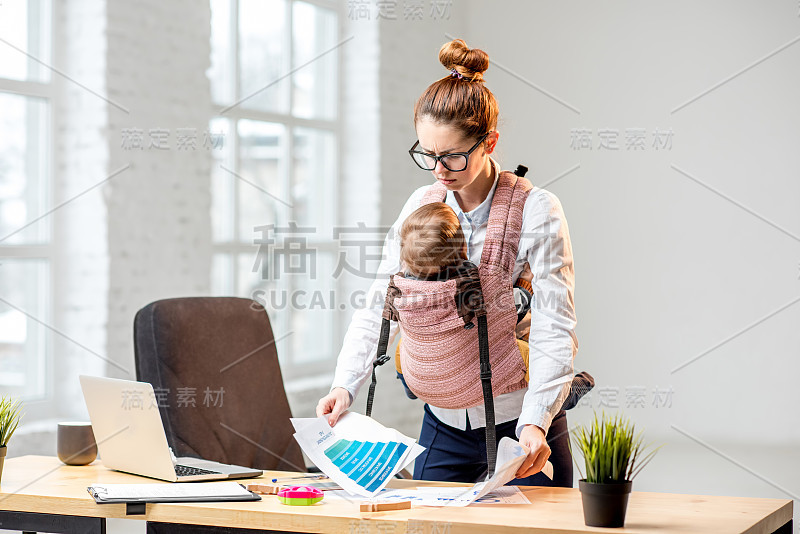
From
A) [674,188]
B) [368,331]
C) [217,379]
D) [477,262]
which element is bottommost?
[217,379]

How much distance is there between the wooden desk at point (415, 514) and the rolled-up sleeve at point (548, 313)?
0.61 feet

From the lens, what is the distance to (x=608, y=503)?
1.43 m

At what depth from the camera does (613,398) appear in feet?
19.9

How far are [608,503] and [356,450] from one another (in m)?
0.59

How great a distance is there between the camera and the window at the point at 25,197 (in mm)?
3461

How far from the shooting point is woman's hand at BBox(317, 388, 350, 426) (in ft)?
6.19

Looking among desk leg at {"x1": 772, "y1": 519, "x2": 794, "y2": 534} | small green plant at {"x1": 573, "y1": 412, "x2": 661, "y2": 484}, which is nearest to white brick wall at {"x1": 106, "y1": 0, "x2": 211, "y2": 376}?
small green plant at {"x1": 573, "y1": 412, "x2": 661, "y2": 484}

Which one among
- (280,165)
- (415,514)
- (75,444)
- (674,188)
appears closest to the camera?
(415,514)

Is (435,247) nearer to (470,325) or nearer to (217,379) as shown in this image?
(470,325)

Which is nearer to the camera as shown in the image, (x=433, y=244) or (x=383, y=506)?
(x=383, y=506)

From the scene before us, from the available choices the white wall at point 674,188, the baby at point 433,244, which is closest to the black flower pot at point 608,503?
the baby at point 433,244

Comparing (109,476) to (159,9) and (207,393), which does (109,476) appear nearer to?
(207,393)

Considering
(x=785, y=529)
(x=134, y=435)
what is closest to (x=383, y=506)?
(x=134, y=435)

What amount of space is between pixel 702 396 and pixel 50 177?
14.1 feet
